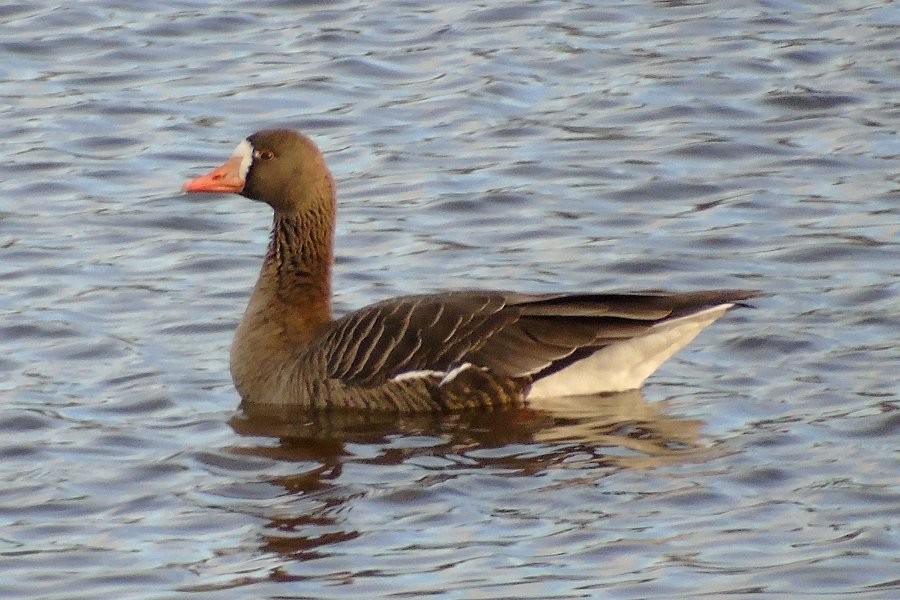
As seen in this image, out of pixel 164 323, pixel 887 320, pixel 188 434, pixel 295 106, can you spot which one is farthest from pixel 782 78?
pixel 188 434

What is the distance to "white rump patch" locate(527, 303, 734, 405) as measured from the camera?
1061 cm

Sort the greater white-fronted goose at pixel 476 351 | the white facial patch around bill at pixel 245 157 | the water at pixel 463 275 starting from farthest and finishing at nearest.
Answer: the white facial patch around bill at pixel 245 157 < the greater white-fronted goose at pixel 476 351 < the water at pixel 463 275

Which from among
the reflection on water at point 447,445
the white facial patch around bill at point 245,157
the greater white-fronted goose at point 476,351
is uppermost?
the white facial patch around bill at point 245,157

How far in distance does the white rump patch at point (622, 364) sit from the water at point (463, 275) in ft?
0.38

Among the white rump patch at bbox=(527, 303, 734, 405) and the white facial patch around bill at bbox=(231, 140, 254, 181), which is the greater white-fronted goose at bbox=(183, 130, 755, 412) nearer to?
the white rump patch at bbox=(527, 303, 734, 405)

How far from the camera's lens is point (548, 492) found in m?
9.11

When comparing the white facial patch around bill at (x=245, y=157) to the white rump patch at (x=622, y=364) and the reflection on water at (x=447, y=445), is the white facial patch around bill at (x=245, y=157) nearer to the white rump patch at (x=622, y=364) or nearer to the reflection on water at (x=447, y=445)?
the reflection on water at (x=447, y=445)

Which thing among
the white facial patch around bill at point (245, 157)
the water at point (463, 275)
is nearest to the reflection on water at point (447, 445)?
the water at point (463, 275)

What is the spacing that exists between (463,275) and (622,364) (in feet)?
7.34

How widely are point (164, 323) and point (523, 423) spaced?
271 cm

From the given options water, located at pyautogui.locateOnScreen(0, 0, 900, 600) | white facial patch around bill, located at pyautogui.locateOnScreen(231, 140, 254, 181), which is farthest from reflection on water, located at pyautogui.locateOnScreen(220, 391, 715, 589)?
white facial patch around bill, located at pyautogui.locateOnScreen(231, 140, 254, 181)

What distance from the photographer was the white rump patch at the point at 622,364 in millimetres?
10609

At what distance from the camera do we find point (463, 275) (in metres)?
12.8

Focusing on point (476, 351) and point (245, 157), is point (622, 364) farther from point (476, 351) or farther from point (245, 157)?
point (245, 157)
